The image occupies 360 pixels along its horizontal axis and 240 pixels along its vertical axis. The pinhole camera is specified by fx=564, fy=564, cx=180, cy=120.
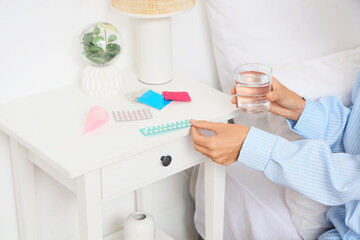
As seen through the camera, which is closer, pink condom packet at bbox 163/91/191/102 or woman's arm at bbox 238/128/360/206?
woman's arm at bbox 238/128/360/206

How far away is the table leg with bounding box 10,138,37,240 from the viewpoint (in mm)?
1292

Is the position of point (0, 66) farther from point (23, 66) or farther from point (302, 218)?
point (302, 218)

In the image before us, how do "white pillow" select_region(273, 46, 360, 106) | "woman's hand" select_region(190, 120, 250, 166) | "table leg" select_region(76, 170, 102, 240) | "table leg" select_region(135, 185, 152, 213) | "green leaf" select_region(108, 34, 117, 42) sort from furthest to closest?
"table leg" select_region(135, 185, 152, 213), "white pillow" select_region(273, 46, 360, 106), "green leaf" select_region(108, 34, 117, 42), "woman's hand" select_region(190, 120, 250, 166), "table leg" select_region(76, 170, 102, 240)

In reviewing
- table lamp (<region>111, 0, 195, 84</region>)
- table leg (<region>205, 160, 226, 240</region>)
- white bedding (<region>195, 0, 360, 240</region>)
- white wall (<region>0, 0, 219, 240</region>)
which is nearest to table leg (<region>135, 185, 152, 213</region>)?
white wall (<region>0, 0, 219, 240</region>)

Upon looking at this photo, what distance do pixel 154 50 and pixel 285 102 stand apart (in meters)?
0.34

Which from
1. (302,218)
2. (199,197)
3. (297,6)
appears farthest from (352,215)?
(297,6)

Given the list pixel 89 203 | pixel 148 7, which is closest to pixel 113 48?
pixel 148 7

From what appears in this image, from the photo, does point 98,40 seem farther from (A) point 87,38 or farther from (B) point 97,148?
(B) point 97,148

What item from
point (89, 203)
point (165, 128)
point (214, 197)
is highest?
point (165, 128)

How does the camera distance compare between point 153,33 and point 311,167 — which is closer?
point 311,167

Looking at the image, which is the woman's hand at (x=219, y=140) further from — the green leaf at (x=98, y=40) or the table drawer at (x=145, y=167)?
the green leaf at (x=98, y=40)

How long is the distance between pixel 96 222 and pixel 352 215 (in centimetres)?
56

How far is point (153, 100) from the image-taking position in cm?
129

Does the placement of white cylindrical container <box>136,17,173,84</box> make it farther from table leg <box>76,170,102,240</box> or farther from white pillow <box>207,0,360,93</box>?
table leg <box>76,170,102,240</box>
